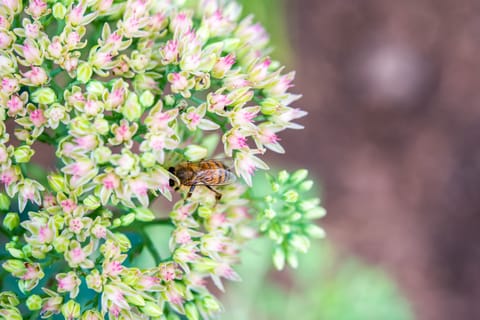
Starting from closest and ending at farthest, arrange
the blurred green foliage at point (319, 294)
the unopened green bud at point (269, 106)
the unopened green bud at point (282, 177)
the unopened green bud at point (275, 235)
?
the unopened green bud at point (269, 106) < the unopened green bud at point (282, 177) < the unopened green bud at point (275, 235) < the blurred green foliage at point (319, 294)

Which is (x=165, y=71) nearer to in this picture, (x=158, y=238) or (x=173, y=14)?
(x=173, y=14)

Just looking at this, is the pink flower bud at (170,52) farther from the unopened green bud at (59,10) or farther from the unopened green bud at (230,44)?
the unopened green bud at (59,10)

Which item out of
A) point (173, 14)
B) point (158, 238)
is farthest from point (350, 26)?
point (173, 14)

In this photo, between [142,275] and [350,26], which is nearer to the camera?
[142,275]

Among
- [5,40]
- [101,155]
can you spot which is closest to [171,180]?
[101,155]

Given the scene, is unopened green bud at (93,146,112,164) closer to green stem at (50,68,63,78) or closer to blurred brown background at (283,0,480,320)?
green stem at (50,68,63,78)

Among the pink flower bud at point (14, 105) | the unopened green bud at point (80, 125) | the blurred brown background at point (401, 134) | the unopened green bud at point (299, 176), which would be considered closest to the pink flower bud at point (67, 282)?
the unopened green bud at point (80, 125)

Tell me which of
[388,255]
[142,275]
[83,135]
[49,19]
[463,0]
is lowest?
[142,275]
